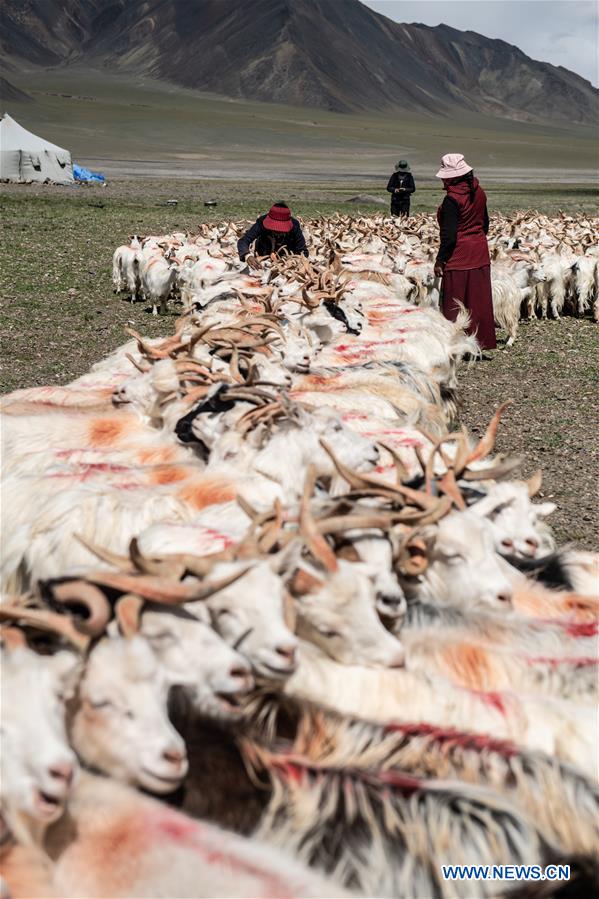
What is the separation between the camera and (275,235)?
10922 millimetres

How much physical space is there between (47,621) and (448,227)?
8.00 m

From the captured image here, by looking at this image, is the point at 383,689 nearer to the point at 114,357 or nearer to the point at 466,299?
the point at 114,357

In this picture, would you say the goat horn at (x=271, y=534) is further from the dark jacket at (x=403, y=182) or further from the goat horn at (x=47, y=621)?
the dark jacket at (x=403, y=182)

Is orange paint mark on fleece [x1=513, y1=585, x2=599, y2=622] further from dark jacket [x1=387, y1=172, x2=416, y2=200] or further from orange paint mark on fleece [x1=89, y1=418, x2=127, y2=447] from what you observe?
dark jacket [x1=387, y1=172, x2=416, y2=200]

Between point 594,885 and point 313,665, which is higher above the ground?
point 313,665

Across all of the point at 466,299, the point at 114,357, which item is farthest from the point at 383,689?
the point at 466,299

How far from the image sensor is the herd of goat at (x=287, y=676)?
2340mm

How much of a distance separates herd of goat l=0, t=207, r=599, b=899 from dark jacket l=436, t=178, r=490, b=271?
5.77 meters

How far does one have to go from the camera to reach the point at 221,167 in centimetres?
6738

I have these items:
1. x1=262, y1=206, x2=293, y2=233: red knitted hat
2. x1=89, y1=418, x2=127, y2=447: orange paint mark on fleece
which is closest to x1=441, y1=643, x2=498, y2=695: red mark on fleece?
x1=89, y1=418, x2=127, y2=447: orange paint mark on fleece

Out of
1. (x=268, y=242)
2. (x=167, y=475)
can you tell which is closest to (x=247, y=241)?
(x=268, y=242)

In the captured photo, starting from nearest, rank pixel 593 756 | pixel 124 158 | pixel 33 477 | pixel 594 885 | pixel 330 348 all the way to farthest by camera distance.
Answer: pixel 594 885 → pixel 593 756 → pixel 33 477 → pixel 330 348 → pixel 124 158

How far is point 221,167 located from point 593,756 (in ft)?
223

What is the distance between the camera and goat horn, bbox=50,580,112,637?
8.31 feet
